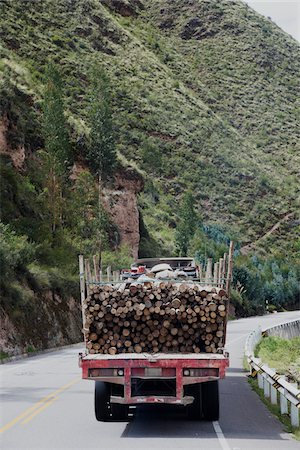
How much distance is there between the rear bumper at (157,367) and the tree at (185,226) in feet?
195

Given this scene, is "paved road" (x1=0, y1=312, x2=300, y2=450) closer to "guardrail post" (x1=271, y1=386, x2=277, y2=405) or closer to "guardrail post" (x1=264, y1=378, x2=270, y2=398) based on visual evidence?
"guardrail post" (x1=271, y1=386, x2=277, y2=405)

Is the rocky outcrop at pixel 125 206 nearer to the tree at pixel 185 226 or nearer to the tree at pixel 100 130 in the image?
the tree at pixel 100 130

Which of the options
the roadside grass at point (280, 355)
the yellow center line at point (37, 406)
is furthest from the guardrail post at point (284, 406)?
the roadside grass at point (280, 355)

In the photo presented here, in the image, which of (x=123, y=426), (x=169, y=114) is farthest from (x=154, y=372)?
(x=169, y=114)

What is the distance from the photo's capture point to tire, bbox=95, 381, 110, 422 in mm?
12906

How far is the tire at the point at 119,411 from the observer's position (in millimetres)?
13477

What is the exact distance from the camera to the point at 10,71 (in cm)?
6381

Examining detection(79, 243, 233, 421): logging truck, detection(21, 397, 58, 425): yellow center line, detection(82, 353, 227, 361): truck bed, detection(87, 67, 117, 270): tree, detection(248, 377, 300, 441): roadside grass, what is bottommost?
detection(248, 377, 300, 441): roadside grass

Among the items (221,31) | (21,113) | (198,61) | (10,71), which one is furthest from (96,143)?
(221,31)

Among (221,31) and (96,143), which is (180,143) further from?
(221,31)

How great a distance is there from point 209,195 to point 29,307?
54.1 m

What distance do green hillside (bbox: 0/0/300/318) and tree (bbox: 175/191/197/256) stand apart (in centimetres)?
108

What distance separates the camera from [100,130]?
59.1 metres

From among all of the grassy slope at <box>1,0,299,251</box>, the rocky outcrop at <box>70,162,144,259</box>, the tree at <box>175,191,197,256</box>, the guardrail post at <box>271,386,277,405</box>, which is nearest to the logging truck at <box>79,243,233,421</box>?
the guardrail post at <box>271,386,277,405</box>
